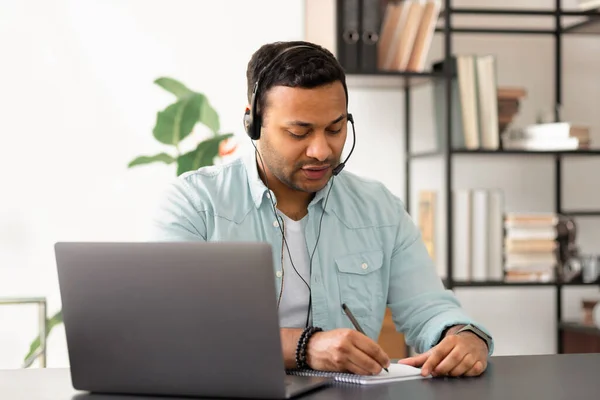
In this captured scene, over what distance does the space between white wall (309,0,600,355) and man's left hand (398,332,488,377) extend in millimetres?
1850

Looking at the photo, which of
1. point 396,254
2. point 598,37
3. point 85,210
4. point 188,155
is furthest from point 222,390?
point 598,37

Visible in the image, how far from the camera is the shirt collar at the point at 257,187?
1.91 metres

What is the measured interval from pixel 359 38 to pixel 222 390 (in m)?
2.07

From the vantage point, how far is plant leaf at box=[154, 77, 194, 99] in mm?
3168

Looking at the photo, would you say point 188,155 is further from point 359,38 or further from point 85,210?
point 359,38

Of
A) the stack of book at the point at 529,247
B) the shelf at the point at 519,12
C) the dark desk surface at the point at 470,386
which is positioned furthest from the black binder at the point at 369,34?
the dark desk surface at the point at 470,386

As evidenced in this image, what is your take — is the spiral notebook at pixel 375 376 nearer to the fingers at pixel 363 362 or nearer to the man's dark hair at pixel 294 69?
the fingers at pixel 363 362

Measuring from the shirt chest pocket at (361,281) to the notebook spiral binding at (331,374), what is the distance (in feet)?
1.41

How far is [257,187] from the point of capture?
1.92 m

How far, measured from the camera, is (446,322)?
5.69 feet

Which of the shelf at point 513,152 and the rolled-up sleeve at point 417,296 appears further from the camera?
the shelf at point 513,152

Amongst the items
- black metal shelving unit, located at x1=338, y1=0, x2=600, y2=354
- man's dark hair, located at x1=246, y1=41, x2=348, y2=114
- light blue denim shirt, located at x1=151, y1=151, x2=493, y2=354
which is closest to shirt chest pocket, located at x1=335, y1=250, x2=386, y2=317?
light blue denim shirt, located at x1=151, y1=151, x2=493, y2=354

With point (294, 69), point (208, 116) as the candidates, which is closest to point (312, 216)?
point (294, 69)

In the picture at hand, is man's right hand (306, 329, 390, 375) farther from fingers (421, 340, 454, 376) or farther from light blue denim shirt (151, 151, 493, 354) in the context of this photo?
light blue denim shirt (151, 151, 493, 354)
